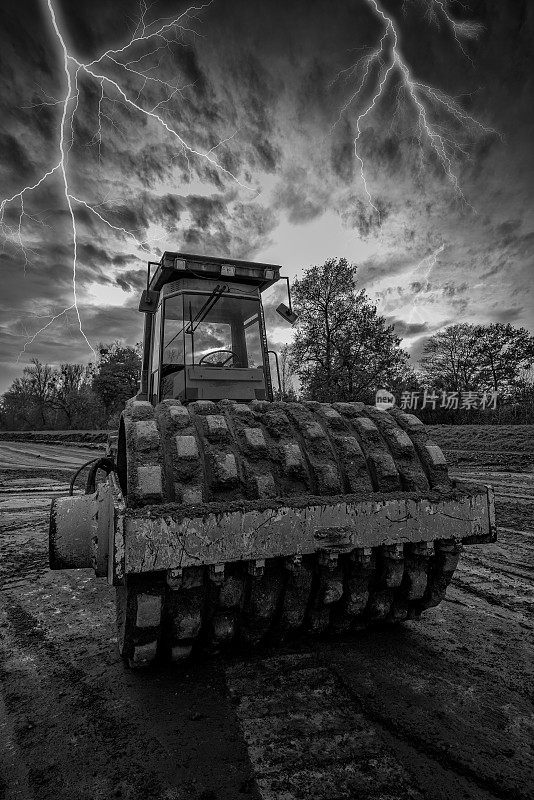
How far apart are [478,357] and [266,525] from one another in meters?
48.7

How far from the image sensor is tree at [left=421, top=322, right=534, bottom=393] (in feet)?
144

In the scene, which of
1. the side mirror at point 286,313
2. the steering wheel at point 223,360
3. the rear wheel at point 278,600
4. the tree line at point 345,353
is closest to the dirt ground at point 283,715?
the rear wheel at point 278,600

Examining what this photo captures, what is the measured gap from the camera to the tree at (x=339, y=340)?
83.5 feet

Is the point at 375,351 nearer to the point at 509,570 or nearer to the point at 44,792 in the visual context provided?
the point at 509,570

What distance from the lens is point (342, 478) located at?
212cm

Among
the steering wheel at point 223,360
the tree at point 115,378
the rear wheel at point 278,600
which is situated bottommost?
the rear wheel at point 278,600

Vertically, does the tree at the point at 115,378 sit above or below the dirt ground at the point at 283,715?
above

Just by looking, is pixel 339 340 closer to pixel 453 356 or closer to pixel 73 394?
pixel 453 356

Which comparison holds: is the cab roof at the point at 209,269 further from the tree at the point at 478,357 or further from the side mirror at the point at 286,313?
the tree at the point at 478,357

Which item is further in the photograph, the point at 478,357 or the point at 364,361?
the point at 478,357

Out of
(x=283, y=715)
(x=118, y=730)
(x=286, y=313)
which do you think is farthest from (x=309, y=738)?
(x=286, y=313)

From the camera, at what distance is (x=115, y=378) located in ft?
142
